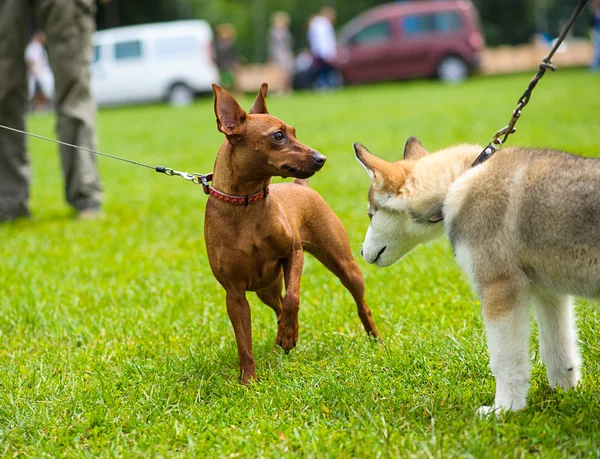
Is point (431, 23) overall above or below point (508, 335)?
above

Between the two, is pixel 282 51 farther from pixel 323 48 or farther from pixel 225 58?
pixel 225 58

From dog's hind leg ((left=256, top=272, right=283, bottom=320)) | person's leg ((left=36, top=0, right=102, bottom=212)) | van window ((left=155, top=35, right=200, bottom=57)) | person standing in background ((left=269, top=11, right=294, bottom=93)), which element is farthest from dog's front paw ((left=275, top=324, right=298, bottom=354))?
person standing in background ((left=269, top=11, right=294, bottom=93))

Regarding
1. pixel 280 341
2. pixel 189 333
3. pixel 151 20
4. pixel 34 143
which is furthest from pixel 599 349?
pixel 151 20

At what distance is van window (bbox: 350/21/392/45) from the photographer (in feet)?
81.3

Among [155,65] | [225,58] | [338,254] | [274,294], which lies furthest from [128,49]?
[338,254]

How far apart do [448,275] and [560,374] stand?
185cm

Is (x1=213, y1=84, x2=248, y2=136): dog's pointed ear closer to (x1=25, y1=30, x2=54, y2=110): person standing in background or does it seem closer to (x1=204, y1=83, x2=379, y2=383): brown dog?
(x1=204, y1=83, x2=379, y2=383): brown dog

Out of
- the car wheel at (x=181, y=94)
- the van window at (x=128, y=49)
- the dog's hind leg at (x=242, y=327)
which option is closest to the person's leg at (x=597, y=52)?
the car wheel at (x=181, y=94)

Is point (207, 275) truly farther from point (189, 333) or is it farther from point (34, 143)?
point (34, 143)

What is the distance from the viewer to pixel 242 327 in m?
3.47

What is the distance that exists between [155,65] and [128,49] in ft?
4.24

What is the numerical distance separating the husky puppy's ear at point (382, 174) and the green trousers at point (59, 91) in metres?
4.53

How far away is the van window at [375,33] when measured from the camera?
24.8 metres

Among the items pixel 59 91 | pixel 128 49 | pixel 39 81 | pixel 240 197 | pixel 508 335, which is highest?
pixel 128 49
